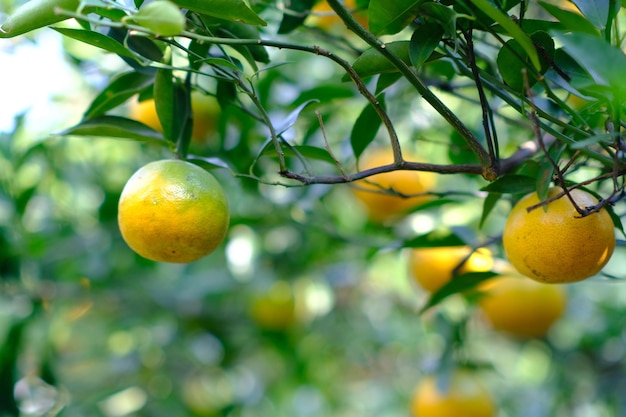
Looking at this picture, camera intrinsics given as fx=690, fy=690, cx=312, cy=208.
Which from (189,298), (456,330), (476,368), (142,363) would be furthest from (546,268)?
(142,363)

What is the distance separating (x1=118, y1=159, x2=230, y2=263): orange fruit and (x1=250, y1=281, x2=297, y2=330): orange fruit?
124 centimetres

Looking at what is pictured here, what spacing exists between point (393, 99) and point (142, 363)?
1263 mm

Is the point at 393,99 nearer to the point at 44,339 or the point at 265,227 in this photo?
the point at 265,227

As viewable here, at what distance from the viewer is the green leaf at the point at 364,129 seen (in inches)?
39.1

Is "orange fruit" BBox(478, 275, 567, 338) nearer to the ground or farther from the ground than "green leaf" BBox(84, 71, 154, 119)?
nearer to the ground

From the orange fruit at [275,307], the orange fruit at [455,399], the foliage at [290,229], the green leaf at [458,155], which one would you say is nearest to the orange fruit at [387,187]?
the foliage at [290,229]

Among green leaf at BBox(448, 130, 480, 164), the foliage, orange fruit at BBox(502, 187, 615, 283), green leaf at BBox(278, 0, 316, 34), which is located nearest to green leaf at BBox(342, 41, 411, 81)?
the foliage

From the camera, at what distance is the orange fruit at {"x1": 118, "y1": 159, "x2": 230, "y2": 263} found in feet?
2.63

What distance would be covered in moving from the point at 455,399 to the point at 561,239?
861mm

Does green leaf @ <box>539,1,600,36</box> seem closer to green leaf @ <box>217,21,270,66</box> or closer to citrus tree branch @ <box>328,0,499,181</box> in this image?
citrus tree branch @ <box>328,0,499,181</box>

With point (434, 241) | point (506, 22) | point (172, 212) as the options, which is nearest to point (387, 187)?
point (434, 241)

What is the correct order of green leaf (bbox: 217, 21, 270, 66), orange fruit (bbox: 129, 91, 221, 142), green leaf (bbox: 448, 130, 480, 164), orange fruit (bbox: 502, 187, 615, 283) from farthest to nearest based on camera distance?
orange fruit (bbox: 129, 91, 221, 142) → green leaf (bbox: 448, 130, 480, 164) → green leaf (bbox: 217, 21, 270, 66) → orange fruit (bbox: 502, 187, 615, 283)

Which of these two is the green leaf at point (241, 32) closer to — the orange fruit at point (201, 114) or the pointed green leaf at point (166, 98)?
the pointed green leaf at point (166, 98)

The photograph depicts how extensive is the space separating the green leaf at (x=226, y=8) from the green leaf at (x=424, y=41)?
6.3 inches
